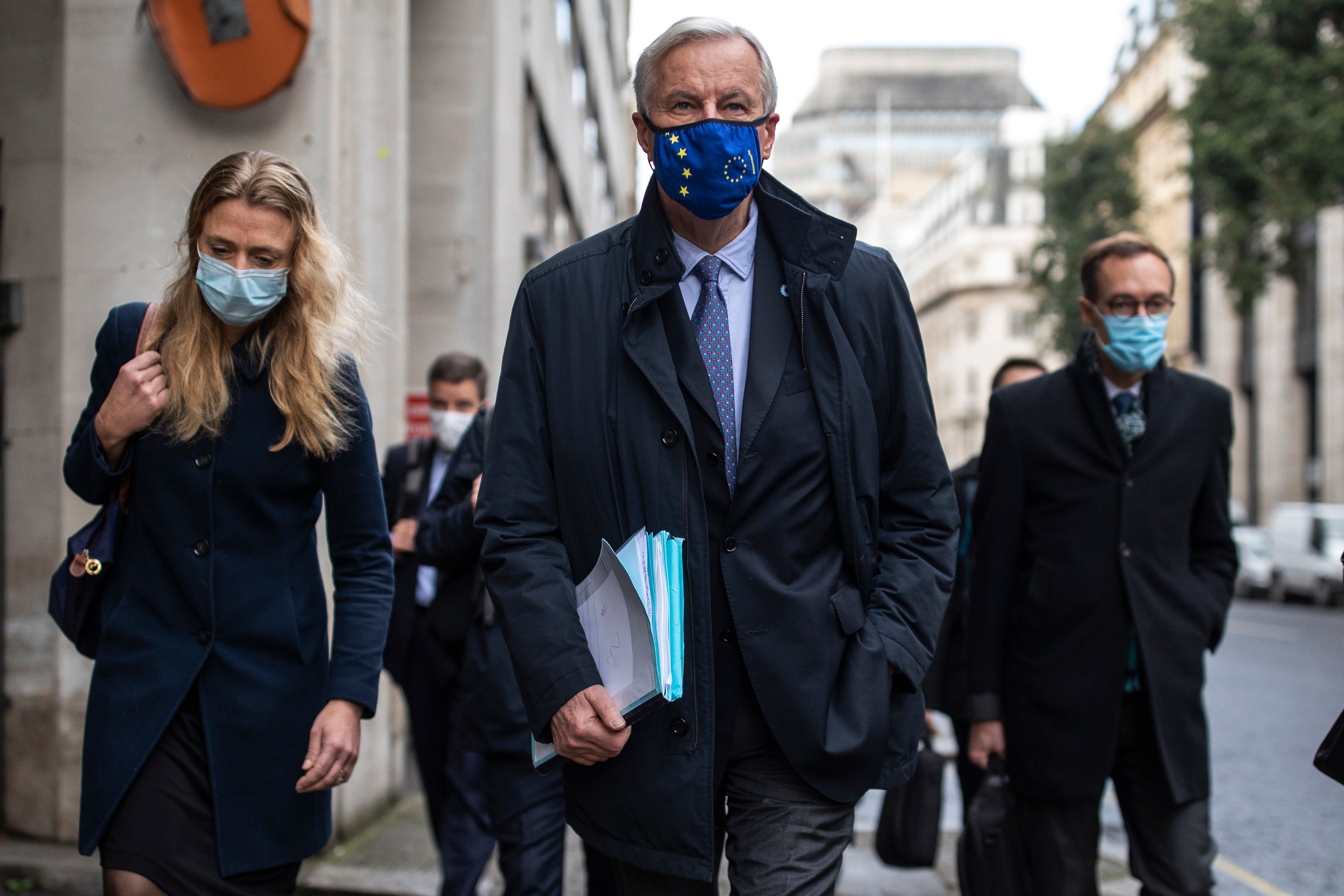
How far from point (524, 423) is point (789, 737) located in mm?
750

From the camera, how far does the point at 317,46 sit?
540 centimetres

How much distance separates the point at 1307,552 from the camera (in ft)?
81.7

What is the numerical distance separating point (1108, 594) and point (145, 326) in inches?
99.6

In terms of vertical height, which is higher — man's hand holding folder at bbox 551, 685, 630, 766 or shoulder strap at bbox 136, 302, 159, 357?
shoulder strap at bbox 136, 302, 159, 357

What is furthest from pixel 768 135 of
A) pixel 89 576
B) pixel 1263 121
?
pixel 1263 121

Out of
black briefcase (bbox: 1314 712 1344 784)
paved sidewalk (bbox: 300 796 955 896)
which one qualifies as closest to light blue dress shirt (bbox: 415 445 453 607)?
paved sidewalk (bbox: 300 796 955 896)

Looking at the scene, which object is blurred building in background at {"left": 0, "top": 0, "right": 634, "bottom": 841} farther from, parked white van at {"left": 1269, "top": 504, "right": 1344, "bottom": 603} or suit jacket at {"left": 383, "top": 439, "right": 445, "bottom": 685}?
parked white van at {"left": 1269, "top": 504, "right": 1344, "bottom": 603}


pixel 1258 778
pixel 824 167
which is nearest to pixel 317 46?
pixel 1258 778

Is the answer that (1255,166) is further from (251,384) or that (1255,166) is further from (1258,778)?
(251,384)

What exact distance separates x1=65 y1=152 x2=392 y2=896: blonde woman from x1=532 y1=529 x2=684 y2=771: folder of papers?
601mm

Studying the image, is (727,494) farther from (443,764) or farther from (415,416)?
(415,416)

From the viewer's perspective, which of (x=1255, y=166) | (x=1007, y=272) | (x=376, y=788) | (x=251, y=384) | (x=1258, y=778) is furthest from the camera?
(x=1007, y=272)

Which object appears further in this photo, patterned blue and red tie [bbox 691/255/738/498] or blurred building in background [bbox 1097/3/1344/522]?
blurred building in background [bbox 1097/3/1344/522]

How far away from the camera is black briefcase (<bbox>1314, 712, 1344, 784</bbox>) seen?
2592mm
